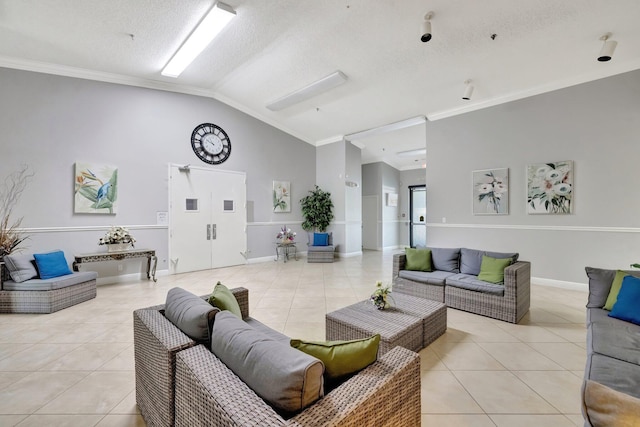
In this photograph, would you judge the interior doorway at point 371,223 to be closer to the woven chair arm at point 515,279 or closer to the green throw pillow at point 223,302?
the woven chair arm at point 515,279

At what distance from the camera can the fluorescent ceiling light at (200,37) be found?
348 cm

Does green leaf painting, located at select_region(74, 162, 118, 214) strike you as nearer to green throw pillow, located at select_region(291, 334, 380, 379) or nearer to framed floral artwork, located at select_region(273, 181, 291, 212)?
framed floral artwork, located at select_region(273, 181, 291, 212)

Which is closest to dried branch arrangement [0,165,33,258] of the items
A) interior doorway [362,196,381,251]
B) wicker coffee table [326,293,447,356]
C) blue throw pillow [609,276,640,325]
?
wicker coffee table [326,293,447,356]

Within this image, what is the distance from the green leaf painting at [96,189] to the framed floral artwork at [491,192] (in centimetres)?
695

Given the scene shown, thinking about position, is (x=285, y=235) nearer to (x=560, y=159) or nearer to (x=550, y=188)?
(x=550, y=188)

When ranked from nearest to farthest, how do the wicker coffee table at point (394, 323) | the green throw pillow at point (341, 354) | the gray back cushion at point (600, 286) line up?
the green throw pillow at point (341, 354), the wicker coffee table at point (394, 323), the gray back cushion at point (600, 286)

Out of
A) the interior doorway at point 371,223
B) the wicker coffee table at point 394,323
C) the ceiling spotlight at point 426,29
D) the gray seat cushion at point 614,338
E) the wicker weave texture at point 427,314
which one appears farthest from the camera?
the interior doorway at point 371,223

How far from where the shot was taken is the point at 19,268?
3604 millimetres

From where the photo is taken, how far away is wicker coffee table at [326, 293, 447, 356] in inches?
85.3

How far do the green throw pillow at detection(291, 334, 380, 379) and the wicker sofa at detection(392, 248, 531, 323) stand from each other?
2.71m

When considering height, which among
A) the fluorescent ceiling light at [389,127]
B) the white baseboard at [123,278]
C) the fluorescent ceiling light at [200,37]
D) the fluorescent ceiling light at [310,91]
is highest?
the fluorescent ceiling light at [200,37]

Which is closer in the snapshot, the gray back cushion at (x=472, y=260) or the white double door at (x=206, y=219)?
the gray back cushion at (x=472, y=260)

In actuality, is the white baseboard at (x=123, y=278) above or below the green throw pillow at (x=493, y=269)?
below

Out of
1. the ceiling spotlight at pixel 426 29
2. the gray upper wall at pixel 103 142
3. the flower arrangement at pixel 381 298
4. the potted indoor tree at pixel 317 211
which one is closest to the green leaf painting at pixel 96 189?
the gray upper wall at pixel 103 142
